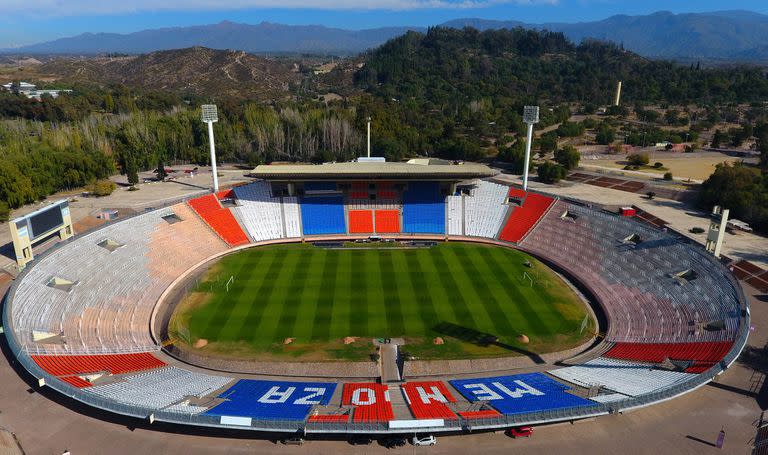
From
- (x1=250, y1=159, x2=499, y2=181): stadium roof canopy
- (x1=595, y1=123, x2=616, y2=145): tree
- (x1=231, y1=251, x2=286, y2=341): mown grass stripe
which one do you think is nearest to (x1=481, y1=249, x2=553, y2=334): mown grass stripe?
(x1=250, y1=159, x2=499, y2=181): stadium roof canopy

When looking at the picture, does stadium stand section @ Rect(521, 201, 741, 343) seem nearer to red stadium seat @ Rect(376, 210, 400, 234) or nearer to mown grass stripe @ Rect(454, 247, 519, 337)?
mown grass stripe @ Rect(454, 247, 519, 337)

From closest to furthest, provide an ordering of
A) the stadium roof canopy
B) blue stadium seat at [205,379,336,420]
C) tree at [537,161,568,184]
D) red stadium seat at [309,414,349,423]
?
red stadium seat at [309,414,349,423]
blue stadium seat at [205,379,336,420]
the stadium roof canopy
tree at [537,161,568,184]

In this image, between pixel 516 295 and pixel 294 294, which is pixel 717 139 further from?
pixel 294 294

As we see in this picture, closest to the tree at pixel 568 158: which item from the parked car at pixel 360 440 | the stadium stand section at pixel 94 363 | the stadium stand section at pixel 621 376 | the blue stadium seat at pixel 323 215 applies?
the blue stadium seat at pixel 323 215

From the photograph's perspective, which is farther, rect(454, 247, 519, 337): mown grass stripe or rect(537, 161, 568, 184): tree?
rect(537, 161, 568, 184): tree

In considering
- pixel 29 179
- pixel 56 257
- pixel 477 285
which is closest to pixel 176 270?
pixel 56 257
